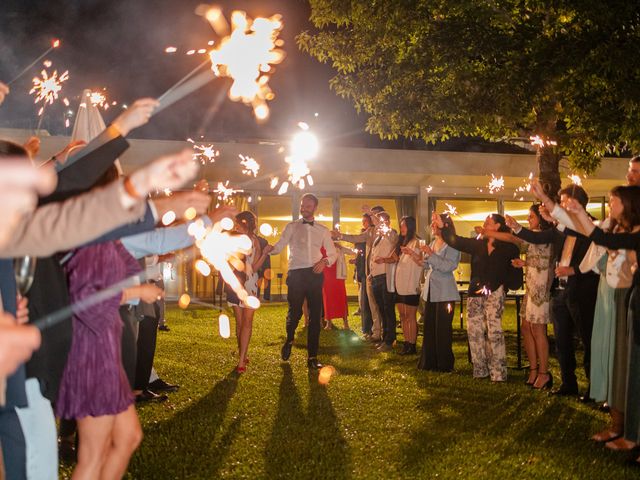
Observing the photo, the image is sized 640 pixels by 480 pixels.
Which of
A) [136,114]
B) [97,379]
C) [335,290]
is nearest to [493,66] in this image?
[335,290]

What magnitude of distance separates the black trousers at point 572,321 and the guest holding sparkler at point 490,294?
772 mm

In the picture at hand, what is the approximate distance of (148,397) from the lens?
702cm

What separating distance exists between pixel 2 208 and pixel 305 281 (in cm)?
716

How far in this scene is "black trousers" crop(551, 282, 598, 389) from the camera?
24.2 feet

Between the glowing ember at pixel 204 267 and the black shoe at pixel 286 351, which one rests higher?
the glowing ember at pixel 204 267

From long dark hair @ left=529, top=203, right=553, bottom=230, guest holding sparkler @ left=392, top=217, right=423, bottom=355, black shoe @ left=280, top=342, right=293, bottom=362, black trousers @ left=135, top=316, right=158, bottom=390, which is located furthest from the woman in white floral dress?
black trousers @ left=135, top=316, right=158, bottom=390

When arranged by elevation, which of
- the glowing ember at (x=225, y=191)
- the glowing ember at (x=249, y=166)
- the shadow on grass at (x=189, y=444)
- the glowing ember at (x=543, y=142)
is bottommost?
the shadow on grass at (x=189, y=444)

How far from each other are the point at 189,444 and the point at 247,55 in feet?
11.0

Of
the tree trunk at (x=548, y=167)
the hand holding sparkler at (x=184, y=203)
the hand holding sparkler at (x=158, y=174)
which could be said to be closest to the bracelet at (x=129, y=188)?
the hand holding sparkler at (x=158, y=174)

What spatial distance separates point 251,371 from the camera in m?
8.63

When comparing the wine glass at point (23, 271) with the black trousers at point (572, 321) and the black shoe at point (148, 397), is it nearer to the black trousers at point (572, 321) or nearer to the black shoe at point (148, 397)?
the black shoe at point (148, 397)

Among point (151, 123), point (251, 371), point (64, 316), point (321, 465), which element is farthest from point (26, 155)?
point (151, 123)

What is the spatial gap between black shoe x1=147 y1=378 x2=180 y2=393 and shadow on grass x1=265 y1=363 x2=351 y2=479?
4.13ft

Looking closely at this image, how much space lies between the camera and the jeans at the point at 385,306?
35.6 feet
